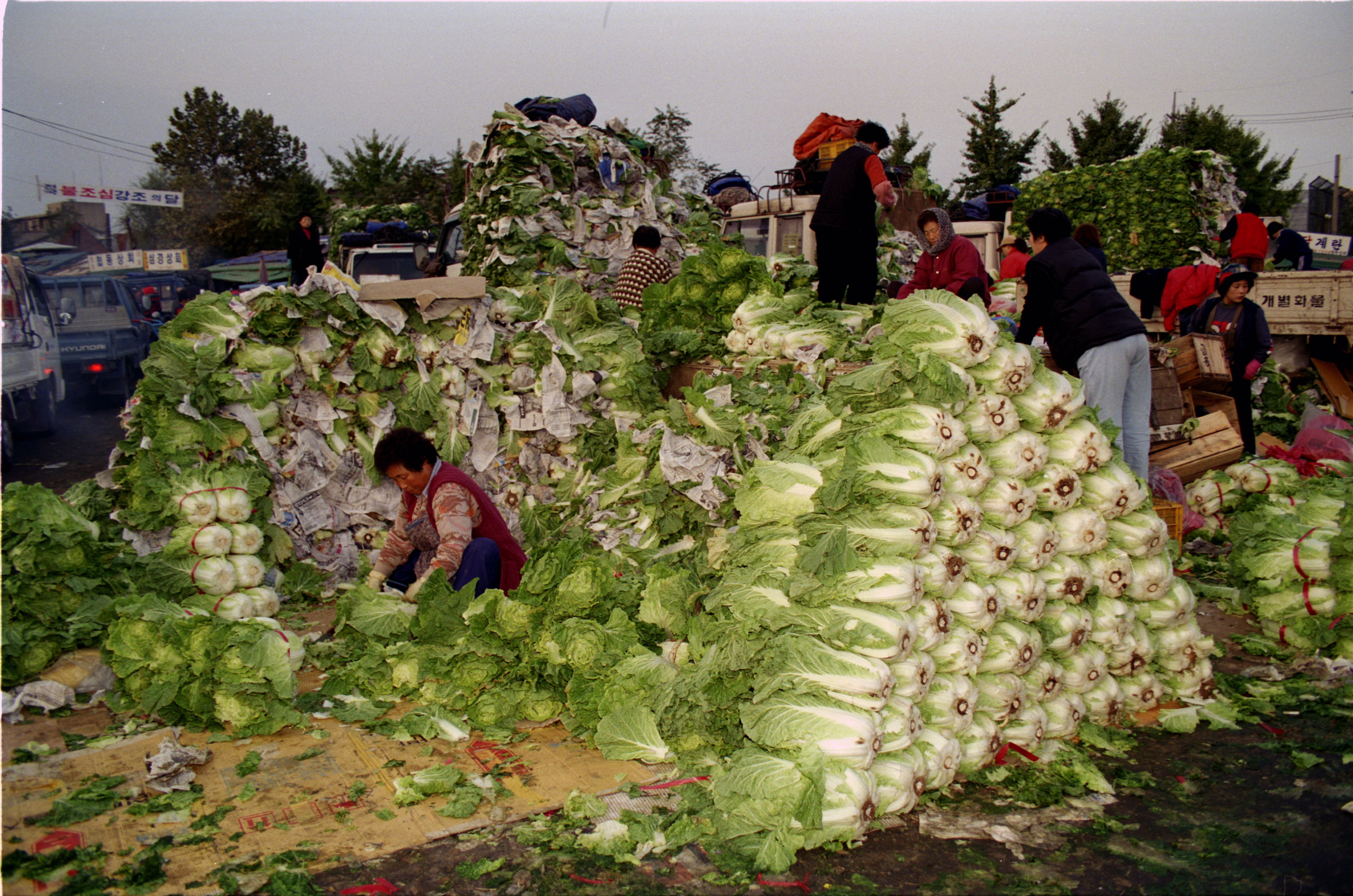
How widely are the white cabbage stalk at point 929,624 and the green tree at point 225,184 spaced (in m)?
29.8

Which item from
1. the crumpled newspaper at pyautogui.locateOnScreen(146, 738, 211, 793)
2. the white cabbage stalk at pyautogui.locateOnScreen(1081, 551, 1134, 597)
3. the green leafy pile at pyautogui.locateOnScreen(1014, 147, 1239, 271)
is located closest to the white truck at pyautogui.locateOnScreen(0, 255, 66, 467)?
the crumpled newspaper at pyautogui.locateOnScreen(146, 738, 211, 793)

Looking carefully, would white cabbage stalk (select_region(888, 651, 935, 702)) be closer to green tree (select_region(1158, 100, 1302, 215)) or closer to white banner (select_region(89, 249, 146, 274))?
white banner (select_region(89, 249, 146, 274))

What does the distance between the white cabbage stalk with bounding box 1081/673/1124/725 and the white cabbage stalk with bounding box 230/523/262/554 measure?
4821 millimetres

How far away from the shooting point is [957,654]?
3.18 meters

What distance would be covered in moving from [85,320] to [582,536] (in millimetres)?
12819

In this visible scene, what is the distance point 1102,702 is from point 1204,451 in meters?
3.94

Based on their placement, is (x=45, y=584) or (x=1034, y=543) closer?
(x=1034, y=543)

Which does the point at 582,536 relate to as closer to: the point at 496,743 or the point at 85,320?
the point at 496,743

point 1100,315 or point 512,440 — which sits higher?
point 1100,315

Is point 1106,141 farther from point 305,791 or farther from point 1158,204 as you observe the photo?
point 305,791

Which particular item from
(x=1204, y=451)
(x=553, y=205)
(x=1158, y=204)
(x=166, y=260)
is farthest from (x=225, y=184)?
(x=1204, y=451)

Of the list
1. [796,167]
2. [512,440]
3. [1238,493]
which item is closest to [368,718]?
[512,440]

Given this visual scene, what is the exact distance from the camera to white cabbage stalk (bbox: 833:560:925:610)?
9.92 ft

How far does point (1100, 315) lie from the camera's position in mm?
5031
